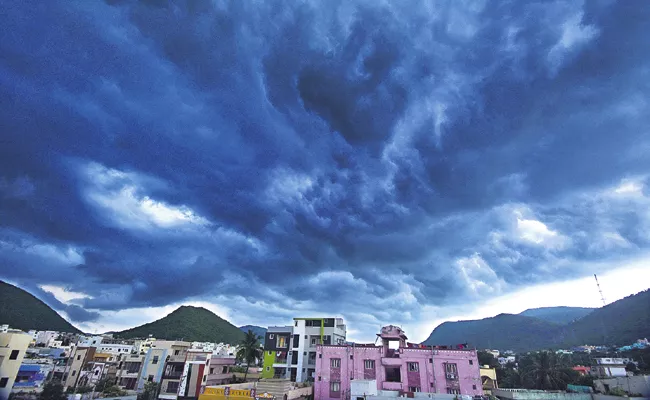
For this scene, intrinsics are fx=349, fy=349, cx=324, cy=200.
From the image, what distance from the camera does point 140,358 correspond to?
263ft

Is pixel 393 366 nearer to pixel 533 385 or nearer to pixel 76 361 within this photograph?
pixel 533 385

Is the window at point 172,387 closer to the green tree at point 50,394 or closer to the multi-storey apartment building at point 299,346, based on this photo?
the green tree at point 50,394

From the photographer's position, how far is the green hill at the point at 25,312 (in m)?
161

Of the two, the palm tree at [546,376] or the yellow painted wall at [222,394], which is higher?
the palm tree at [546,376]

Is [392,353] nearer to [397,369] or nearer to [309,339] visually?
[397,369]

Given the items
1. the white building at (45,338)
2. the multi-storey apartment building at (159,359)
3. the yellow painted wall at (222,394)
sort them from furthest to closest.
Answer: the white building at (45,338) < the multi-storey apartment building at (159,359) < the yellow painted wall at (222,394)

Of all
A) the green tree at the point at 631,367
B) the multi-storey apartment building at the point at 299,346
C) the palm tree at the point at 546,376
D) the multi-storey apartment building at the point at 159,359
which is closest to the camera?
the palm tree at the point at 546,376

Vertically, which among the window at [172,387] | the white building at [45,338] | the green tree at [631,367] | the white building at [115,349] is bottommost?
the window at [172,387]

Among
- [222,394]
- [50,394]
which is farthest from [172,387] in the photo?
[222,394]

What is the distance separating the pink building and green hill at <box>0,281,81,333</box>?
166 m

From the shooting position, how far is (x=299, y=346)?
80062 mm

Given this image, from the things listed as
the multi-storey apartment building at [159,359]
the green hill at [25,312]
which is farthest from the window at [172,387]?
the green hill at [25,312]

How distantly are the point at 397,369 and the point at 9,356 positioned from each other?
61.3 m

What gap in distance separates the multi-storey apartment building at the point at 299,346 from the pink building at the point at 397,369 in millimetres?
19610
